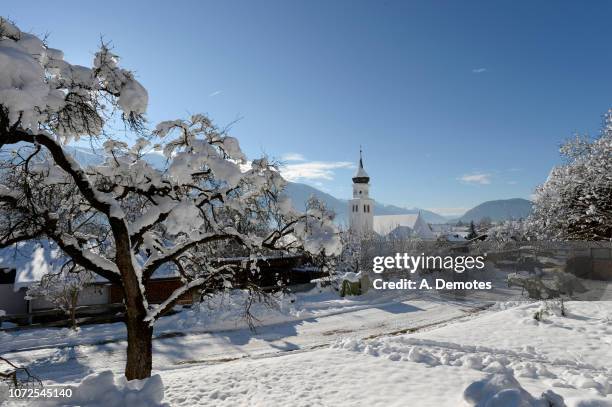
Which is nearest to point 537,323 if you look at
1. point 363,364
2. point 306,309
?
point 363,364

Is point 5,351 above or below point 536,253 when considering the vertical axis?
below

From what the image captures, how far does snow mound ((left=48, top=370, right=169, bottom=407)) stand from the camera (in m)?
6.80

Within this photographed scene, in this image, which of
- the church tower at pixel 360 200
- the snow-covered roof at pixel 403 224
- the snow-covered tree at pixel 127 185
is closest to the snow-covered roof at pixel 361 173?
the church tower at pixel 360 200

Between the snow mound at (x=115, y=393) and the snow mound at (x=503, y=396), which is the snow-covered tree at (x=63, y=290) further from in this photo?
the snow mound at (x=503, y=396)

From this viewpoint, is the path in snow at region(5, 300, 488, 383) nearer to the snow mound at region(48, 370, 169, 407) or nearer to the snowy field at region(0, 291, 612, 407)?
the snowy field at region(0, 291, 612, 407)

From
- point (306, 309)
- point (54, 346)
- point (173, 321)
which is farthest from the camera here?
point (306, 309)

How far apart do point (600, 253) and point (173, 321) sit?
23431 mm

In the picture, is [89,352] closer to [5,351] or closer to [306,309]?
[5,351]

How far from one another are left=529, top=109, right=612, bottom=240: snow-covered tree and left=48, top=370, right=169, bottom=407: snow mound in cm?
1503

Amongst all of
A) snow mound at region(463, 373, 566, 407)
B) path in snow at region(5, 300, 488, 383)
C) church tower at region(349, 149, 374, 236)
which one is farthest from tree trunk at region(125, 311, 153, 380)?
church tower at region(349, 149, 374, 236)

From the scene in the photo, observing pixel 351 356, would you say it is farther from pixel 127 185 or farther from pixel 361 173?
pixel 361 173

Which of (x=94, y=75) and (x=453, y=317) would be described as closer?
(x=94, y=75)

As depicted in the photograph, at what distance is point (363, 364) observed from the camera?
10469 millimetres

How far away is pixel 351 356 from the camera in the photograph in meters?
11.4
